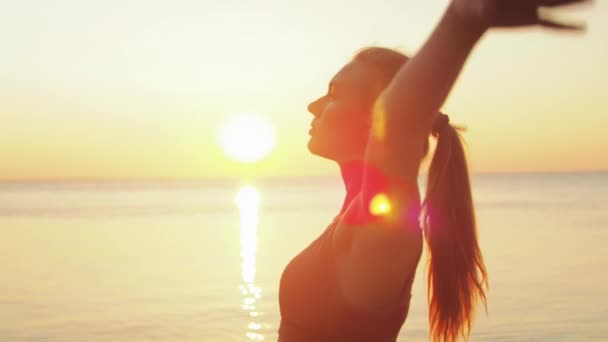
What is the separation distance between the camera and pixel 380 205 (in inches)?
76.3

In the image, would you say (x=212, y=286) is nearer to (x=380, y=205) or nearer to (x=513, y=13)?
(x=380, y=205)

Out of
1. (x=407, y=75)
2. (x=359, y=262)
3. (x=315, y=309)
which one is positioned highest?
(x=407, y=75)

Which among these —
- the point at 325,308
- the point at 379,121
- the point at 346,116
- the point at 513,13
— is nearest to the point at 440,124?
the point at 346,116

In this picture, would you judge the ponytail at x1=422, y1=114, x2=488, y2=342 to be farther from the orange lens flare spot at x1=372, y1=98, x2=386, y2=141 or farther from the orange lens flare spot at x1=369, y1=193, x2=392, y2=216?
the orange lens flare spot at x1=372, y1=98, x2=386, y2=141

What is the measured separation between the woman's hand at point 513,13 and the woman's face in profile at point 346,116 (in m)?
1.03

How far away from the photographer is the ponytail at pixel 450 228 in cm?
254

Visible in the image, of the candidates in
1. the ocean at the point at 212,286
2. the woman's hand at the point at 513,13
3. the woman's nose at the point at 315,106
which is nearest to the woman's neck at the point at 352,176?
the woman's nose at the point at 315,106

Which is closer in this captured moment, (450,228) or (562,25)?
(562,25)

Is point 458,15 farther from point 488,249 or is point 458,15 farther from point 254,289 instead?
point 488,249

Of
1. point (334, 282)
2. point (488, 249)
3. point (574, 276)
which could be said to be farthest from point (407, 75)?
point (488, 249)

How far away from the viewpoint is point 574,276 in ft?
78.6

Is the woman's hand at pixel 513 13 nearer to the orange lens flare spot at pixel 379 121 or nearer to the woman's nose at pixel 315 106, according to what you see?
the orange lens flare spot at pixel 379 121

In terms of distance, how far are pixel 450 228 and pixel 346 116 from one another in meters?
0.51

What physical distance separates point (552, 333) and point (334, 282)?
567 inches
